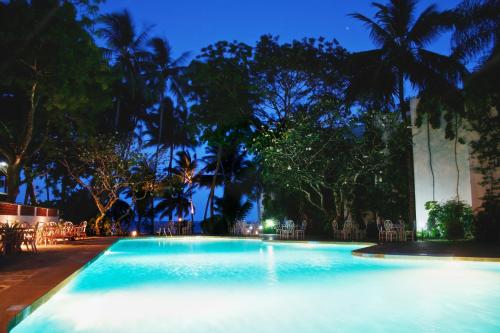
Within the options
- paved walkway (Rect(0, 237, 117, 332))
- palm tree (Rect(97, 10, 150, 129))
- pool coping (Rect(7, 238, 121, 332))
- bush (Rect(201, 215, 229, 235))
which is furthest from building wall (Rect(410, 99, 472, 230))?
palm tree (Rect(97, 10, 150, 129))

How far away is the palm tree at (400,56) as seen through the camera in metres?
18.0

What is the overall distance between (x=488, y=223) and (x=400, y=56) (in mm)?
7689

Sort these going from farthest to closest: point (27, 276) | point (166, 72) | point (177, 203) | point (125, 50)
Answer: point (166, 72)
point (177, 203)
point (125, 50)
point (27, 276)

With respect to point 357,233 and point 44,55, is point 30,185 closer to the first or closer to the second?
point 44,55

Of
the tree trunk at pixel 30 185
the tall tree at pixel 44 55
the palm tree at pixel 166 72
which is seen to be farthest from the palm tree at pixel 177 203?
the tall tree at pixel 44 55

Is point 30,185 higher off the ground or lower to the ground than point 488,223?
higher

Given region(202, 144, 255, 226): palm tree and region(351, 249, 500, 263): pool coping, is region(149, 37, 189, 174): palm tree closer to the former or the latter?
region(202, 144, 255, 226): palm tree

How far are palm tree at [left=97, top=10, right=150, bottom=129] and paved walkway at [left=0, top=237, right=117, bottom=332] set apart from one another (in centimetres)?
2026

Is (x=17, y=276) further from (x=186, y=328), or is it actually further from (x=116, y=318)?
(x=186, y=328)

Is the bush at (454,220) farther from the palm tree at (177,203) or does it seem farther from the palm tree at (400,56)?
the palm tree at (177,203)

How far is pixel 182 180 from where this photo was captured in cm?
2717

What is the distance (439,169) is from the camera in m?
16.3

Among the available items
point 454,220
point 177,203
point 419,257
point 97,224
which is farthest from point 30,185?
point 419,257

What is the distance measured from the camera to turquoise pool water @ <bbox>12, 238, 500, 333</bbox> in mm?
5203
